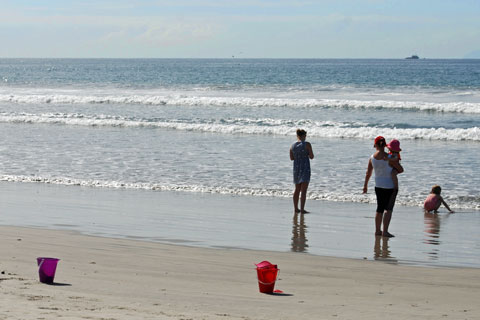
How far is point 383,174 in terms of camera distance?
369 inches

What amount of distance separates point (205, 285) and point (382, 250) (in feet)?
9.58

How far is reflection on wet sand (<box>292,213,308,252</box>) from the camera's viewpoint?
8.51m

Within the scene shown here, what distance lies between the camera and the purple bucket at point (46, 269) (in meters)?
6.10

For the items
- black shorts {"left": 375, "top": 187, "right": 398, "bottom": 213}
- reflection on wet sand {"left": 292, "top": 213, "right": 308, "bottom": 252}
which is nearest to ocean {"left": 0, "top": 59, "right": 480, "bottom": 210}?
reflection on wet sand {"left": 292, "top": 213, "right": 308, "bottom": 252}

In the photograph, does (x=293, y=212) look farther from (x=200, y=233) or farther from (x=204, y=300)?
(x=204, y=300)

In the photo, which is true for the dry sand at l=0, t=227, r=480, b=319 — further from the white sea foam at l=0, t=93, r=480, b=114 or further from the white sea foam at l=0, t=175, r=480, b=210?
the white sea foam at l=0, t=93, r=480, b=114

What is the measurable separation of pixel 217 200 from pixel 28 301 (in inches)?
270

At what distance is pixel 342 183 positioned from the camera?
13805 millimetres

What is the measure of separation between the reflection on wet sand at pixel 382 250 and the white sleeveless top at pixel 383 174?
2.33ft

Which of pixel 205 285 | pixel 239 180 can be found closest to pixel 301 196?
pixel 239 180

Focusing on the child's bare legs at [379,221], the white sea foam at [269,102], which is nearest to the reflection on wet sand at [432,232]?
the child's bare legs at [379,221]

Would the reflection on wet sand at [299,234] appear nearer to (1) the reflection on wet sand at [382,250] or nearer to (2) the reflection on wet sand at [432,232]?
(1) the reflection on wet sand at [382,250]

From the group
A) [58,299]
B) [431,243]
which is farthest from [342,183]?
[58,299]

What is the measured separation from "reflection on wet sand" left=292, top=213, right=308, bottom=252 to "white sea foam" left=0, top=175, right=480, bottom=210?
6.06 feet
